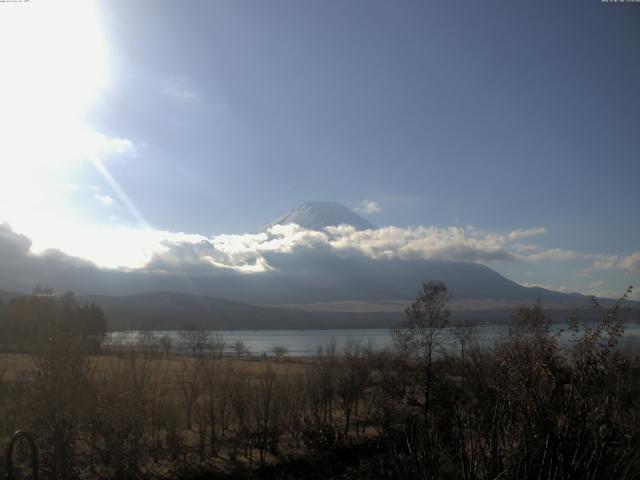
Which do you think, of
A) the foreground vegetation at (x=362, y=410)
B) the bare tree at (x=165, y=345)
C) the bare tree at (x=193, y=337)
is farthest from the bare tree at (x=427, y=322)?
the bare tree at (x=193, y=337)

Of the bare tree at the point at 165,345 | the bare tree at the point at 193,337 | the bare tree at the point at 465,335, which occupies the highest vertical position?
the bare tree at the point at 465,335

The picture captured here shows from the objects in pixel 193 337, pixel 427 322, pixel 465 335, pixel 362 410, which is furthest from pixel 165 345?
pixel 193 337

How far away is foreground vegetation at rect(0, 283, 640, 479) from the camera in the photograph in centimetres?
652

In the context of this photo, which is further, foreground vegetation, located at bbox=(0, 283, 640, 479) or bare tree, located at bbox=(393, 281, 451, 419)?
bare tree, located at bbox=(393, 281, 451, 419)

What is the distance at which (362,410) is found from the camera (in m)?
32.9

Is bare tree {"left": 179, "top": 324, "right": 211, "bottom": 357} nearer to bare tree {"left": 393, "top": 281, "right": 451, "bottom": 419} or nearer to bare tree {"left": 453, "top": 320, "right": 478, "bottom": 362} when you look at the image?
bare tree {"left": 453, "top": 320, "right": 478, "bottom": 362}

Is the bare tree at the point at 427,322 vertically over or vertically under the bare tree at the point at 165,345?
over

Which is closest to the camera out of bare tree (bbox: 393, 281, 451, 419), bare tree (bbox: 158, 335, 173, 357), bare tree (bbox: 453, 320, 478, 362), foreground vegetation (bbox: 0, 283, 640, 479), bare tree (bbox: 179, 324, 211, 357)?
foreground vegetation (bbox: 0, 283, 640, 479)

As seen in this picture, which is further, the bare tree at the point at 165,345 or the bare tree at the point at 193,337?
the bare tree at the point at 193,337

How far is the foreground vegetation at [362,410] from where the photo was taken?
6.52 metres

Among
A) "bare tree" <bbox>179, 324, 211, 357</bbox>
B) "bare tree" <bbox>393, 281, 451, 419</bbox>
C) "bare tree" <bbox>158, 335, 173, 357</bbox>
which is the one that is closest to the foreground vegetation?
"bare tree" <bbox>393, 281, 451, 419</bbox>

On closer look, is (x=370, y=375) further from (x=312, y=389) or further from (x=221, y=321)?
(x=221, y=321)

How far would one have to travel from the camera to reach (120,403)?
18.2 m

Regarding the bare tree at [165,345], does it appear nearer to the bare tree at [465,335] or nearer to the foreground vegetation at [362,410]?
the foreground vegetation at [362,410]
